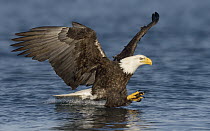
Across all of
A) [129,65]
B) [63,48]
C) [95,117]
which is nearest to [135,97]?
[129,65]

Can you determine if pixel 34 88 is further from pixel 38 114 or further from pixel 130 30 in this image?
pixel 130 30

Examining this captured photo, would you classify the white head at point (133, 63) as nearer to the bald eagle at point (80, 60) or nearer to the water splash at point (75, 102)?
the bald eagle at point (80, 60)

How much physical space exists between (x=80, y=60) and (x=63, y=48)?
34 cm

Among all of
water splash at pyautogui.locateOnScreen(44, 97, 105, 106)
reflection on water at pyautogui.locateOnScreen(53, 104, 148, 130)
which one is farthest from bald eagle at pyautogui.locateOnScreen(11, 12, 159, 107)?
reflection on water at pyautogui.locateOnScreen(53, 104, 148, 130)

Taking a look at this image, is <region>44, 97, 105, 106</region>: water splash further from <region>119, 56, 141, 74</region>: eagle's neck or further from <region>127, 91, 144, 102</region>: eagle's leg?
<region>119, 56, 141, 74</region>: eagle's neck

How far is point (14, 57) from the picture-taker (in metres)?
16.5

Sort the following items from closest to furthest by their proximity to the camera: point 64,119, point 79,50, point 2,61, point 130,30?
1. point 64,119
2. point 79,50
3. point 2,61
4. point 130,30

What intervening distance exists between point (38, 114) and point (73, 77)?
1.09m

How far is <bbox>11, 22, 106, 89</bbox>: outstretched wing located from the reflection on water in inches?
25.3

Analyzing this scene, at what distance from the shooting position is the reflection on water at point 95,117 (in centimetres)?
866

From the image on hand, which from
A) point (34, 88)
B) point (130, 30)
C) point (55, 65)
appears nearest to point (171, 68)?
point (34, 88)

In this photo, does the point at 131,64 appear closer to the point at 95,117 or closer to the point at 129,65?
the point at 129,65

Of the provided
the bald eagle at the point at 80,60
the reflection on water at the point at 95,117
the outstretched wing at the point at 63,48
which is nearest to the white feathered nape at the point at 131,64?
the bald eagle at the point at 80,60

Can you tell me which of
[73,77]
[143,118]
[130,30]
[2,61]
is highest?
[130,30]
